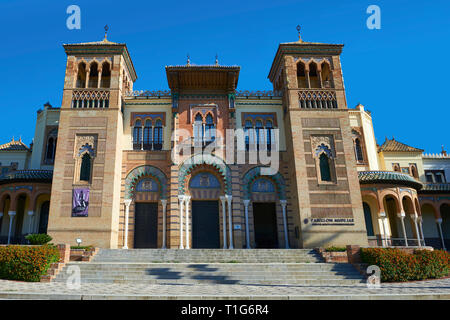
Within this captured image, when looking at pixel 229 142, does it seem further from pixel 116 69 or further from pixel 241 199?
pixel 116 69

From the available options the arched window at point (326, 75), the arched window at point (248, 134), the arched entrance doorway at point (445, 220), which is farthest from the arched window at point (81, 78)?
the arched entrance doorway at point (445, 220)

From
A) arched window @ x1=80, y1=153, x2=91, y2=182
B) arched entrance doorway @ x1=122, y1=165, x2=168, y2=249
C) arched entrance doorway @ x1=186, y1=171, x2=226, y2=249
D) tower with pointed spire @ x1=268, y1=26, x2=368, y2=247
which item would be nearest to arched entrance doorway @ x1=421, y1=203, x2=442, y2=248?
tower with pointed spire @ x1=268, y1=26, x2=368, y2=247

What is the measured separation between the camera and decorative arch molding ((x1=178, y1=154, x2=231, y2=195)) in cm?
1989

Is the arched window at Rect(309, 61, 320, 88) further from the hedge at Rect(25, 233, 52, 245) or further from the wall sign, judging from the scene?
the hedge at Rect(25, 233, 52, 245)

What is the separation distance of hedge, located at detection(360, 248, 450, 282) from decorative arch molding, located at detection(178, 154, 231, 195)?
8.73m

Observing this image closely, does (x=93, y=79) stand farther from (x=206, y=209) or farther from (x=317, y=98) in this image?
(x=317, y=98)

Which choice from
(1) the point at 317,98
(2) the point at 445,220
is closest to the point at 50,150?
(1) the point at 317,98

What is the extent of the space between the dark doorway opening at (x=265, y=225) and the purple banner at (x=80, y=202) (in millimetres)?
9483

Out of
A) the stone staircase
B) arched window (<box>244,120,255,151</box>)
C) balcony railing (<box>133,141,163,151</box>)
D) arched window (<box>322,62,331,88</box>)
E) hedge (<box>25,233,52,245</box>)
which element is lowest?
the stone staircase

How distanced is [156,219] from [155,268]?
644 centimetres

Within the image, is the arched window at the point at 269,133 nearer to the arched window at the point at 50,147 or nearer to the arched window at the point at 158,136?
the arched window at the point at 158,136

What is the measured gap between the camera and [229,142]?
2075 centimetres

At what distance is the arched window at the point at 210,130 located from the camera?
68.0 ft

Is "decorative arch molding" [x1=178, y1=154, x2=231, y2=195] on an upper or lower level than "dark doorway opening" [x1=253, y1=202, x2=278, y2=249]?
upper
